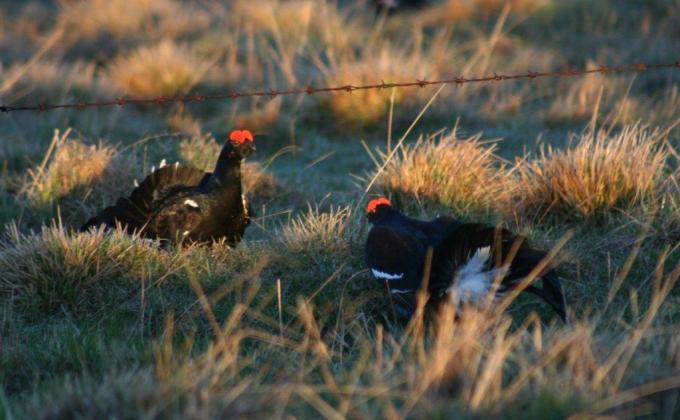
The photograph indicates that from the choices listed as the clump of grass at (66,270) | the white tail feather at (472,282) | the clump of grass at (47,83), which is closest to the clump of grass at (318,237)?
the clump of grass at (66,270)

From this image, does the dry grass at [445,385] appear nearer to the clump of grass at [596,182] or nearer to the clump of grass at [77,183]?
the clump of grass at [596,182]

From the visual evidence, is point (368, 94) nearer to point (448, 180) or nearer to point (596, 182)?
point (448, 180)

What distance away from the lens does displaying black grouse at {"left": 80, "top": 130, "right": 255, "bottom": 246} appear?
19.3 ft

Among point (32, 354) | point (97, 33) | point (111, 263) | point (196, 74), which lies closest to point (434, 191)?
point (111, 263)

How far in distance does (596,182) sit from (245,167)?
8.39ft

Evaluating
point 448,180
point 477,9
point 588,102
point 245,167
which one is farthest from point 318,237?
point 477,9

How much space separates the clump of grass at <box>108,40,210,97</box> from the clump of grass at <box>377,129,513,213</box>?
4.31 meters

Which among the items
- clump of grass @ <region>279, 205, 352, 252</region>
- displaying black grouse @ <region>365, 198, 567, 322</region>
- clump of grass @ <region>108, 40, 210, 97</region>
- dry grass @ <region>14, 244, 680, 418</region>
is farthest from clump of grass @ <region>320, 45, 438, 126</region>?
dry grass @ <region>14, 244, 680, 418</region>

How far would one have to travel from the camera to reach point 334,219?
18.4 feet

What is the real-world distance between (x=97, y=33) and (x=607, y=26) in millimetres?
6313

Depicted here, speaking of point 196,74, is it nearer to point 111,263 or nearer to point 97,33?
point 97,33

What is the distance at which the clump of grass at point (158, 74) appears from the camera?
33.6 ft

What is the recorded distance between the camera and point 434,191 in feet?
20.9

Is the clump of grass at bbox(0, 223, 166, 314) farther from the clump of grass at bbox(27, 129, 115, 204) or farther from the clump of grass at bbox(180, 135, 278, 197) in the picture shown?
the clump of grass at bbox(180, 135, 278, 197)
